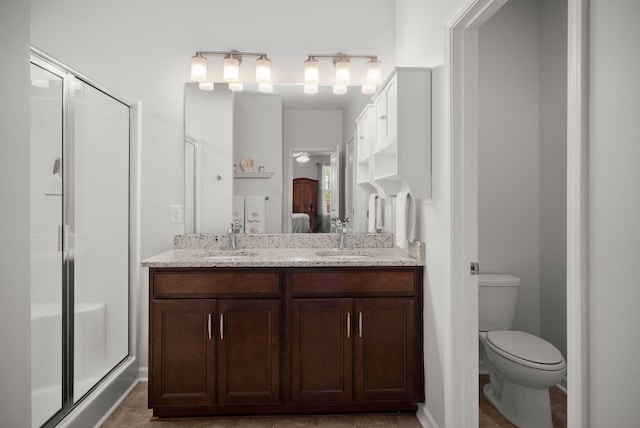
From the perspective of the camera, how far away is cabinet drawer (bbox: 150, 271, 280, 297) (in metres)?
2.19

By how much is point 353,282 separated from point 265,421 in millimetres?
914

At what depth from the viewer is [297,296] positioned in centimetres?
222

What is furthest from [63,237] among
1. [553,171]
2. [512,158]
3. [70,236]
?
[553,171]

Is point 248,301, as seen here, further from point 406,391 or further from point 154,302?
point 406,391

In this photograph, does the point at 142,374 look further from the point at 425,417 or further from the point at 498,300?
the point at 498,300

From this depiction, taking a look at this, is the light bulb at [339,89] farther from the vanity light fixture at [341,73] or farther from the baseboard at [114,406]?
the baseboard at [114,406]

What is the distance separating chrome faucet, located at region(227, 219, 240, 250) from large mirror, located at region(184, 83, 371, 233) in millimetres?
33

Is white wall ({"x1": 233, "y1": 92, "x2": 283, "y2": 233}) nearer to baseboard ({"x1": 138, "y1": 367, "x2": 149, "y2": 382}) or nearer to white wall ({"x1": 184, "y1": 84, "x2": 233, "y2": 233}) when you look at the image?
white wall ({"x1": 184, "y1": 84, "x2": 233, "y2": 233})

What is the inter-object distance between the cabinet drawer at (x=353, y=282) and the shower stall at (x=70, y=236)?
118 centimetres

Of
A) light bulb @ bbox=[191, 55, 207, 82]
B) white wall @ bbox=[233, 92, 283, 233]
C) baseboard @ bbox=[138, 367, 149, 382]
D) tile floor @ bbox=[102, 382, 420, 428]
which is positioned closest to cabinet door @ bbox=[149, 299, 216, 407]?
tile floor @ bbox=[102, 382, 420, 428]

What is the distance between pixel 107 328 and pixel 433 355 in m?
1.96

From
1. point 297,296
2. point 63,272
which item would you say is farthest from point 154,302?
point 297,296

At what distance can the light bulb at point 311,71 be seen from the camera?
281 centimetres

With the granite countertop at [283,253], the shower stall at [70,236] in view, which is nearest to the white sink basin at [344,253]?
the granite countertop at [283,253]
